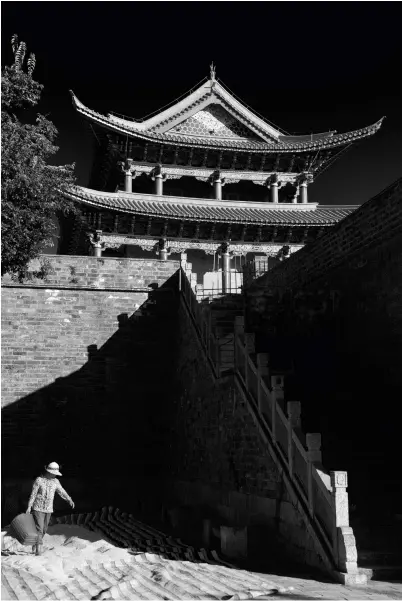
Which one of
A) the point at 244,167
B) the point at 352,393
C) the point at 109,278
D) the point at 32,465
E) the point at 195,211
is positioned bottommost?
the point at 32,465

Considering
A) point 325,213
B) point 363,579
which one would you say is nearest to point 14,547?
point 363,579

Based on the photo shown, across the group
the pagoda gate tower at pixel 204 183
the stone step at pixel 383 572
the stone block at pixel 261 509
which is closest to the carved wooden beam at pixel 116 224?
the pagoda gate tower at pixel 204 183

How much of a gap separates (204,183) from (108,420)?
10.6m

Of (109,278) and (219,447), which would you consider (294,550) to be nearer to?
(219,447)

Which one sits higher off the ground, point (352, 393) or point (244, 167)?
point (244, 167)

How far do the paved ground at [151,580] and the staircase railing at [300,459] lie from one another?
1.55 feet

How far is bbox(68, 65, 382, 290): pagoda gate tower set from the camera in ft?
66.0

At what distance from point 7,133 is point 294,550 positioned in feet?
19.4

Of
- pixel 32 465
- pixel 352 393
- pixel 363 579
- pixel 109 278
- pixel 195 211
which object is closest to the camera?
pixel 363 579

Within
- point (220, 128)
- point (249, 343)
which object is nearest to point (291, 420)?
point (249, 343)

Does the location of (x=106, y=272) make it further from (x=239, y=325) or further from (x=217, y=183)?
(x=217, y=183)

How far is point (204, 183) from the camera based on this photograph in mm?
22969

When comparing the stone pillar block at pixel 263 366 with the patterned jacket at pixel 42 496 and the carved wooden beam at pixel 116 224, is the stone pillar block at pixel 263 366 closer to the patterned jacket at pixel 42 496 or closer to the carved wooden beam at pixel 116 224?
the patterned jacket at pixel 42 496

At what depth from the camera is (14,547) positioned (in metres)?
7.95
